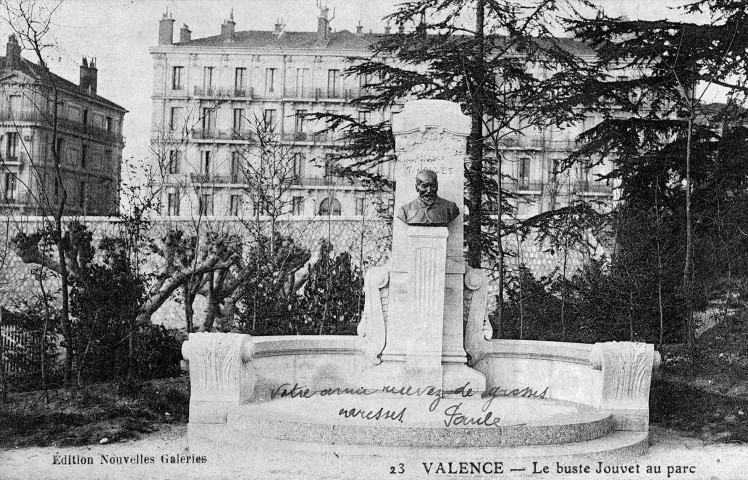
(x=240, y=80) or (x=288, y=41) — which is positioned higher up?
(x=288, y=41)

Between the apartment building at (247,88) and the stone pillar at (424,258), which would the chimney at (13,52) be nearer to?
the stone pillar at (424,258)

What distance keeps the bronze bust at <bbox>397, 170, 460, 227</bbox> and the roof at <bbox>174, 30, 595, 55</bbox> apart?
3858 cm

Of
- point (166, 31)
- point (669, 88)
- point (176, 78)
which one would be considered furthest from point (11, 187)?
point (669, 88)

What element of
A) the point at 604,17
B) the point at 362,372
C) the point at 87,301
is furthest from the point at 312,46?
the point at 362,372

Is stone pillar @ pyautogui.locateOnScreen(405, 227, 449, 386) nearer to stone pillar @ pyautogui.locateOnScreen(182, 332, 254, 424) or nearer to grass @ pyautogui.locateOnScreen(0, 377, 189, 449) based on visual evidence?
stone pillar @ pyautogui.locateOnScreen(182, 332, 254, 424)

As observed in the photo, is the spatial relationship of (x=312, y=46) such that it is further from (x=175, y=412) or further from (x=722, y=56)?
(x=175, y=412)

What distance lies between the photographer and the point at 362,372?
865 cm

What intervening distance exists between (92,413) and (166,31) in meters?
40.9

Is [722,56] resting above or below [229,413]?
above

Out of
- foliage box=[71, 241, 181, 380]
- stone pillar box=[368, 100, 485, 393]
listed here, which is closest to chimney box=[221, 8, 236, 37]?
foliage box=[71, 241, 181, 380]

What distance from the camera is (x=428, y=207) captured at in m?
8.25

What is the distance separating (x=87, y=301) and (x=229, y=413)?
492 centimetres

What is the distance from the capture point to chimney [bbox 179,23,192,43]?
157 ft

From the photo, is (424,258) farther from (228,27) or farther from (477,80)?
(228,27)
